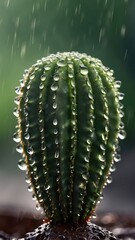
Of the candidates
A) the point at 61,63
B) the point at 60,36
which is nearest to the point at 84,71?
the point at 61,63

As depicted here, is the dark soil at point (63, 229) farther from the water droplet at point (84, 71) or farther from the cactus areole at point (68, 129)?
the water droplet at point (84, 71)

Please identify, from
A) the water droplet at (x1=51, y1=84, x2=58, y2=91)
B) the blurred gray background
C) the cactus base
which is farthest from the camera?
the blurred gray background

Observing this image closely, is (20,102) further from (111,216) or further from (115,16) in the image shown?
(115,16)

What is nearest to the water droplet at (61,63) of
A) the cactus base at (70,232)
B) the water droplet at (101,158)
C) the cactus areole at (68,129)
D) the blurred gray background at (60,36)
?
the cactus areole at (68,129)

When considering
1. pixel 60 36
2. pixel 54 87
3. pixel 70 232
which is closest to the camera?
pixel 54 87

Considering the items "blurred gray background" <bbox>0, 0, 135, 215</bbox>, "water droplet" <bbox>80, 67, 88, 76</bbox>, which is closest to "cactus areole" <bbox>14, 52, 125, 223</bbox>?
"water droplet" <bbox>80, 67, 88, 76</bbox>

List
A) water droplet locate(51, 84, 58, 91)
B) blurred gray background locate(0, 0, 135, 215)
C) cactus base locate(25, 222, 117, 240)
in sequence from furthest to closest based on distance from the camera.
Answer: blurred gray background locate(0, 0, 135, 215), cactus base locate(25, 222, 117, 240), water droplet locate(51, 84, 58, 91)

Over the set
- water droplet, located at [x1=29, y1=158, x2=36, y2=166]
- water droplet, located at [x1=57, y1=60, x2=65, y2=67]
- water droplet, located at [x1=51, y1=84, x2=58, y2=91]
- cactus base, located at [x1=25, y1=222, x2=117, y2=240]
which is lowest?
cactus base, located at [x1=25, y1=222, x2=117, y2=240]

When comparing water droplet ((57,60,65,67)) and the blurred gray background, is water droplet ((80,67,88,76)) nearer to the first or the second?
water droplet ((57,60,65,67))

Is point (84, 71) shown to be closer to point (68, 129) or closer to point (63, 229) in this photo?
point (68, 129)
